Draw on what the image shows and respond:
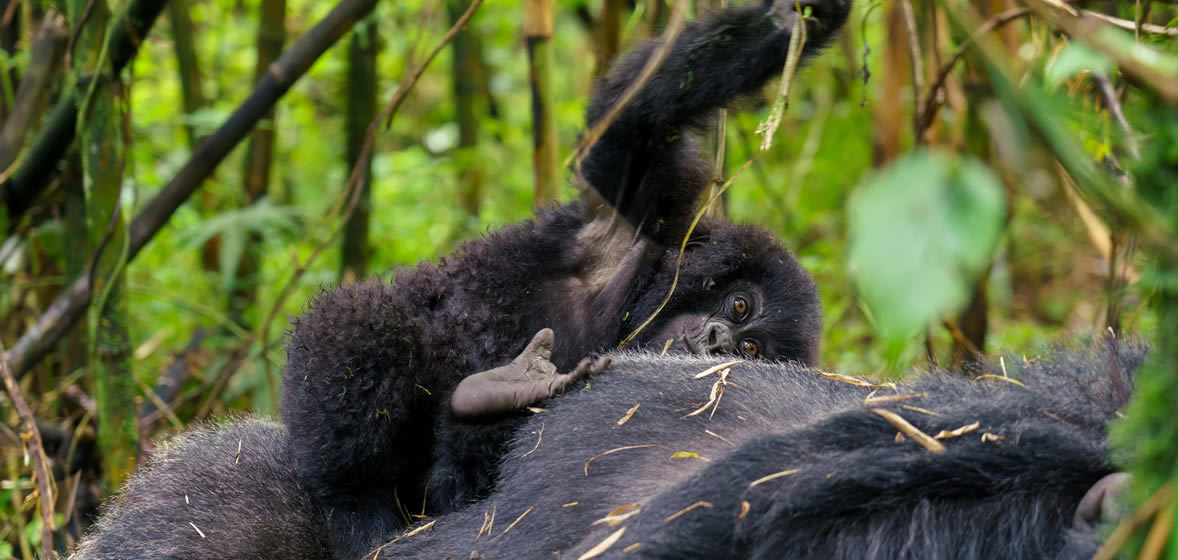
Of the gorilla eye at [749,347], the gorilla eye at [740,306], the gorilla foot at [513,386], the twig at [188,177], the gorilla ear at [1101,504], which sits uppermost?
the twig at [188,177]

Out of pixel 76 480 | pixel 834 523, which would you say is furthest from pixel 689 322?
pixel 76 480

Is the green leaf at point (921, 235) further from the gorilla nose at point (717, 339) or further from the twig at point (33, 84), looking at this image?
the twig at point (33, 84)

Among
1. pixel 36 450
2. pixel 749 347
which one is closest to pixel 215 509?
pixel 36 450

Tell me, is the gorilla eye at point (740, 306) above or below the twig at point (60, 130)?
below

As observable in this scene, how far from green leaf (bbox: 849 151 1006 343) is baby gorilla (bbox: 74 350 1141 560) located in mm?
725

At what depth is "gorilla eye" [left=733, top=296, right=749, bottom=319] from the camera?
2588 mm

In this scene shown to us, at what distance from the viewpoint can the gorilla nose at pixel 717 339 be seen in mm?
2477

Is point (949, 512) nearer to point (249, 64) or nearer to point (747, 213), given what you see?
point (747, 213)

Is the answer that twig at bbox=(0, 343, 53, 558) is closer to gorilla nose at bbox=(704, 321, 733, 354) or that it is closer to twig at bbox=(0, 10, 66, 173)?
twig at bbox=(0, 10, 66, 173)

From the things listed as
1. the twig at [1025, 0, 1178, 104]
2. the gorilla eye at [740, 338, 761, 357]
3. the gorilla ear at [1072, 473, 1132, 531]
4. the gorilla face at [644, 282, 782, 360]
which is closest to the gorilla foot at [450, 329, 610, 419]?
the gorilla face at [644, 282, 782, 360]

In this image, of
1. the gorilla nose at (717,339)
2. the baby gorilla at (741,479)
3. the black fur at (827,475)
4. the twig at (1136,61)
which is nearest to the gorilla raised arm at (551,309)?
the gorilla nose at (717,339)

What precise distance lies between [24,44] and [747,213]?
387 centimetres

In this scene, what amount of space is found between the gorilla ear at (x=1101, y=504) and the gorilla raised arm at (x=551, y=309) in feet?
3.02

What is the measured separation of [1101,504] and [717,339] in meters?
1.33
